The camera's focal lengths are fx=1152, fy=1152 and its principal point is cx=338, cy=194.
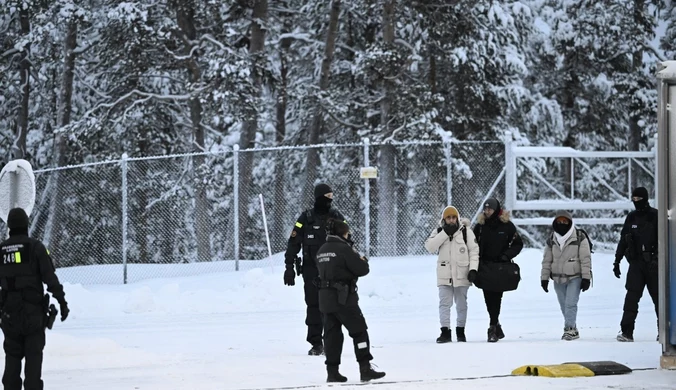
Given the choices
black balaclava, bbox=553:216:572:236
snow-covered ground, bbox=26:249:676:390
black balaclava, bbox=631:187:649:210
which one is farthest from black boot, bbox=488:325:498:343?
black balaclava, bbox=631:187:649:210

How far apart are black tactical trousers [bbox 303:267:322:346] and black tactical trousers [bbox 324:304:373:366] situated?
1.89m

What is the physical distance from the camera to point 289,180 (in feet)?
97.9

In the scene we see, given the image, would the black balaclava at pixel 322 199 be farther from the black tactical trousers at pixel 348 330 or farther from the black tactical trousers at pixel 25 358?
the black tactical trousers at pixel 25 358

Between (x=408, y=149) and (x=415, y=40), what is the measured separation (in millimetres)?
4911

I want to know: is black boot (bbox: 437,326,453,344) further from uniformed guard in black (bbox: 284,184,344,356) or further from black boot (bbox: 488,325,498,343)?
uniformed guard in black (bbox: 284,184,344,356)

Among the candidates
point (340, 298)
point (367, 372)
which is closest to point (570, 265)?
point (367, 372)

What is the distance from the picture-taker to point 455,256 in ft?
43.7

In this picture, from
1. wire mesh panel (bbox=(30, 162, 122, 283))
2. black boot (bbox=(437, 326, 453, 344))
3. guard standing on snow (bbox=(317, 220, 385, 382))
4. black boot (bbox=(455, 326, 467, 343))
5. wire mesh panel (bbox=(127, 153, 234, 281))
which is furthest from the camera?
wire mesh panel (bbox=(127, 153, 234, 281))

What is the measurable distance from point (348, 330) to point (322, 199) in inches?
92.3

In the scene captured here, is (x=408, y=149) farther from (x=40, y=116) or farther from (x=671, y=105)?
(x=671, y=105)

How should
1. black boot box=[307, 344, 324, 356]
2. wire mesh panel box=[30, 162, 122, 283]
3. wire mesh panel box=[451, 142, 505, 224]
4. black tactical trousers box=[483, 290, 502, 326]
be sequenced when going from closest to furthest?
1. black boot box=[307, 344, 324, 356]
2. black tactical trousers box=[483, 290, 502, 326]
3. wire mesh panel box=[451, 142, 505, 224]
4. wire mesh panel box=[30, 162, 122, 283]

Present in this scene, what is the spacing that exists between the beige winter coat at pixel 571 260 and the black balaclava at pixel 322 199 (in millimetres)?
3033

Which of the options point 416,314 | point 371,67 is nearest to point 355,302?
point 416,314

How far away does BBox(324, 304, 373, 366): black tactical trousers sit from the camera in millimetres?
10180
